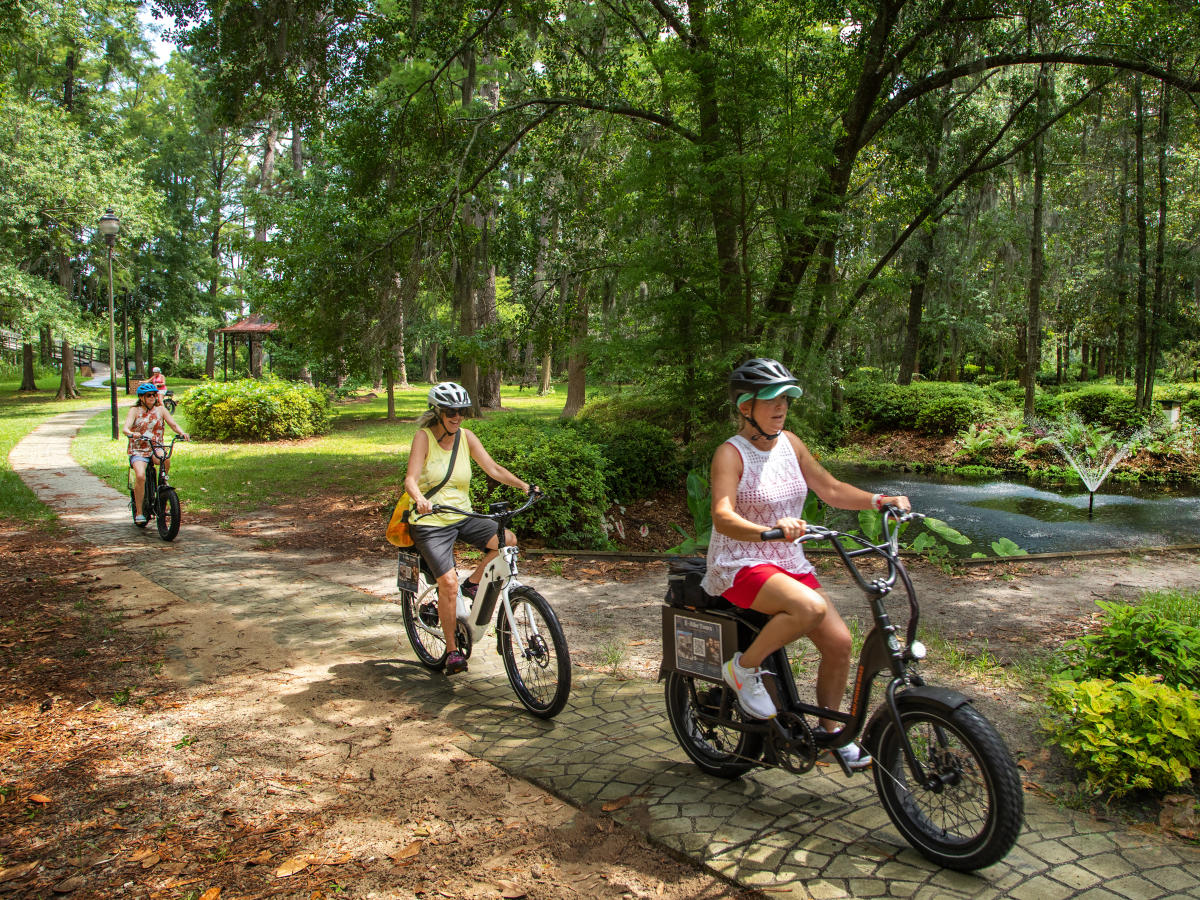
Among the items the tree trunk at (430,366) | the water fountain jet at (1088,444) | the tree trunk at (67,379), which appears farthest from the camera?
the tree trunk at (430,366)

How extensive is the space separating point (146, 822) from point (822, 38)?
12.8 meters

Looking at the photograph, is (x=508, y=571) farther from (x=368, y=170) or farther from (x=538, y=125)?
(x=538, y=125)

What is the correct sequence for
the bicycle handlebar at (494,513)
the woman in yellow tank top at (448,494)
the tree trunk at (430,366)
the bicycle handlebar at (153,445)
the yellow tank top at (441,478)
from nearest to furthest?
the bicycle handlebar at (494,513) < the woman in yellow tank top at (448,494) < the yellow tank top at (441,478) < the bicycle handlebar at (153,445) < the tree trunk at (430,366)

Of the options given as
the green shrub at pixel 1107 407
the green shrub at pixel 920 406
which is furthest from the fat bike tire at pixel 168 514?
the green shrub at pixel 1107 407

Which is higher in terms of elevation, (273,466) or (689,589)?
(689,589)

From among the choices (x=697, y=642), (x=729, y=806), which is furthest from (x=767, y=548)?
(x=729, y=806)

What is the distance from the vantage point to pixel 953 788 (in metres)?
2.95

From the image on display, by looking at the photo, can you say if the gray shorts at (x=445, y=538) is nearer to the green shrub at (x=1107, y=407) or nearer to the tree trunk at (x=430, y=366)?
the green shrub at (x=1107, y=407)

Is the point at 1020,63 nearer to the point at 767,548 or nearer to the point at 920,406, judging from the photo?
the point at 920,406

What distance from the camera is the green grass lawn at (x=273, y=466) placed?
1273cm

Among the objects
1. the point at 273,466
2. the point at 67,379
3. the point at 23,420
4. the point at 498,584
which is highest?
the point at 67,379

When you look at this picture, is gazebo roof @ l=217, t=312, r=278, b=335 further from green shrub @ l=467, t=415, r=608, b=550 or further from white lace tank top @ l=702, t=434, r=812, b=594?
white lace tank top @ l=702, t=434, r=812, b=594

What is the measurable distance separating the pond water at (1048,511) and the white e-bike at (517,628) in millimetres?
6921

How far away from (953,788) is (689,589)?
1.28 meters
